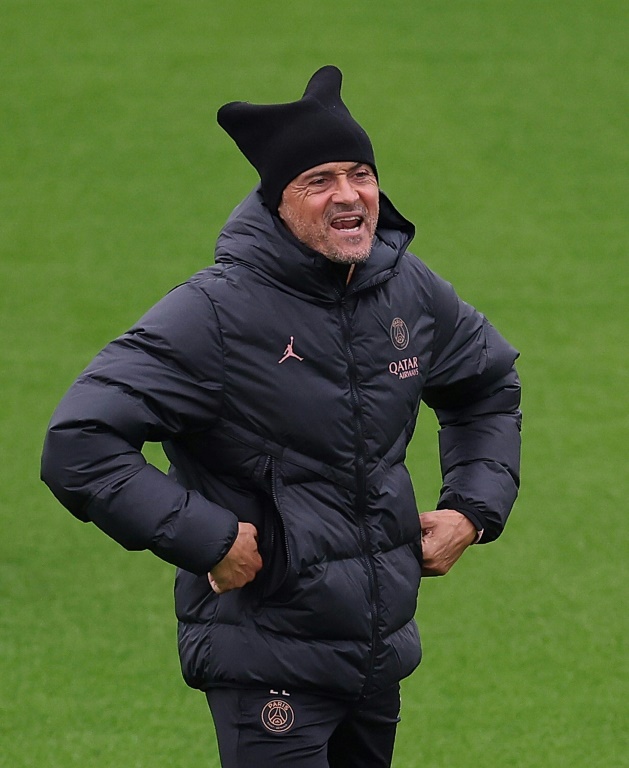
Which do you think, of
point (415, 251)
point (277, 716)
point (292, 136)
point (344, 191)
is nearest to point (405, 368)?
point (344, 191)

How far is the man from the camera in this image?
2.99 metres

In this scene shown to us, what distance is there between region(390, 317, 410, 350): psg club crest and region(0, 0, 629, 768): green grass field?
2055 mm

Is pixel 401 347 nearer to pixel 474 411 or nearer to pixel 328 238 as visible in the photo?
pixel 328 238

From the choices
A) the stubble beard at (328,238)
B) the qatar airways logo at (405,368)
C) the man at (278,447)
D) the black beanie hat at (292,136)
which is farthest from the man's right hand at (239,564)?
the black beanie hat at (292,136)

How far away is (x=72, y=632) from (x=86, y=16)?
8214mm

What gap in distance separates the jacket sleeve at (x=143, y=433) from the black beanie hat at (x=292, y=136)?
34cm

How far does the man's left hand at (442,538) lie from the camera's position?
11.0 ft

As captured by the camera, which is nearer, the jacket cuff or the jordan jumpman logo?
the jordan jumpman logo

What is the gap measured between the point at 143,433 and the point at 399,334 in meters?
0.58

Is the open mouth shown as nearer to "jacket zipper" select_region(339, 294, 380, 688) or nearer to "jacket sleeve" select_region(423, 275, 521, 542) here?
"jacket zipper" select_region(339, 294, 380, 688)

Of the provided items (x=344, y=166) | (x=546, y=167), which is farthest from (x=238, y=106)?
(x=546, y=167)

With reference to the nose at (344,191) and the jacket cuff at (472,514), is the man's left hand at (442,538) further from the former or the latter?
the nose at (344,191)

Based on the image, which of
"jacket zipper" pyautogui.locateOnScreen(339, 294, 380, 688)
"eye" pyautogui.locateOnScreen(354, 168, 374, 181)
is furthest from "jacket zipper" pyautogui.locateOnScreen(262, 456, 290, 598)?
"eye" pyautogui.locateOnScreen(354, 168, 374, 181)

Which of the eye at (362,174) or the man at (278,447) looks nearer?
the man at (278,447)
